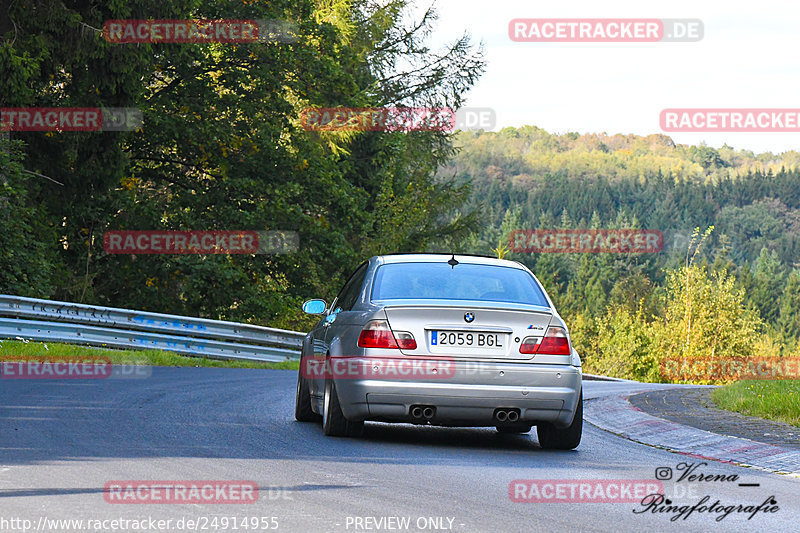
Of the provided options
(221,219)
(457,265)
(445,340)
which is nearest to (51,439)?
(445,340)

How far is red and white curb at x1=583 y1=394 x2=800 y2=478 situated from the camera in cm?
898

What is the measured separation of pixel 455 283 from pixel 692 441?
8.17ft

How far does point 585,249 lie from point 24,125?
5975 inches

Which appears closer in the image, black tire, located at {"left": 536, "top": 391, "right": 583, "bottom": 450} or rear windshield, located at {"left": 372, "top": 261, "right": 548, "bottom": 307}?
black tire, located at {"left": 536, "top": 391, "right": 583, "bottom": 450}

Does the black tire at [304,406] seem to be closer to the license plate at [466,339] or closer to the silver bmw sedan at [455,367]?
the silver bmw sedan at [455,367]

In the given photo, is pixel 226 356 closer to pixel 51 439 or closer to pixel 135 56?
pixel 135 56

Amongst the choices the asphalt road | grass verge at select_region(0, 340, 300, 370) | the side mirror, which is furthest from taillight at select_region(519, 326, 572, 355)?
grass verge at select_region(0, 340, 300, 370)

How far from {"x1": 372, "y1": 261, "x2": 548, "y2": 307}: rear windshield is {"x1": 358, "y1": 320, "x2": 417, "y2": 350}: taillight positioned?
1.53 feet

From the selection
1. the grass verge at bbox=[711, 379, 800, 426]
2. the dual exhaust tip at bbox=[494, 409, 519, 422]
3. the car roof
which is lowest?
the grass verge at bbox=[711, 379, 800, 426]

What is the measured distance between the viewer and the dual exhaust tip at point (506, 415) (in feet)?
30.1

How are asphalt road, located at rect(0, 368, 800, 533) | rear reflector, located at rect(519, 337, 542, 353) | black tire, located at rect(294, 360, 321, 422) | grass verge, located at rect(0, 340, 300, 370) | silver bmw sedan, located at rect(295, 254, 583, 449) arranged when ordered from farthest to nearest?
grass verge, located at rect(0, 340, 300, 370) → black tire, located at rect(294, 360, 321, 422) → rear reflector, located at rect(519, 337, 542, 353) → silver bmw sedan, located at rect(295, 254, 583, 449) → asphalt road, located at rect(0, 368, 800, 533)

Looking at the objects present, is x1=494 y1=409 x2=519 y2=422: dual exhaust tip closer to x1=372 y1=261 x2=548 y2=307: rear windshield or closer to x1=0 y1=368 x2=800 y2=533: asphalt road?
x1=0 y1=368 x2=800 y2=533: asphalt road

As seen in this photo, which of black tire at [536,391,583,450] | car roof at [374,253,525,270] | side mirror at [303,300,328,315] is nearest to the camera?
black tire at [536,391,583,450]

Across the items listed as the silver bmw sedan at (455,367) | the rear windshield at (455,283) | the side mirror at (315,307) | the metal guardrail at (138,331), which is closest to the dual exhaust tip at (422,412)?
A: the silver bmw sedan at (455,367)
